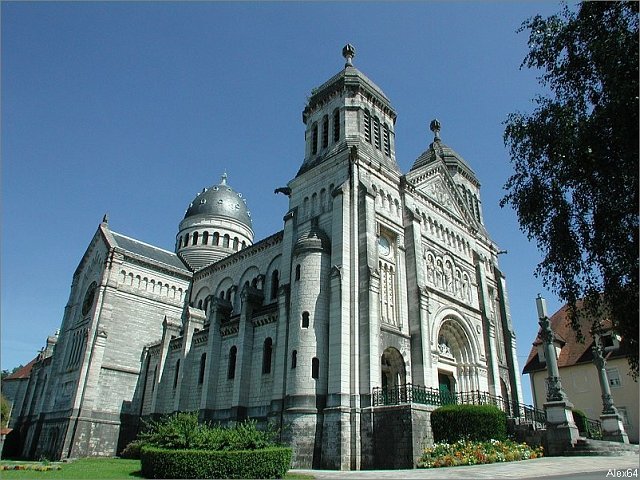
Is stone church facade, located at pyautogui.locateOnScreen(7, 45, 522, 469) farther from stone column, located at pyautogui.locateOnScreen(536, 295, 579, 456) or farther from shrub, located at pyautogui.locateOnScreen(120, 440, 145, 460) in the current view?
stone column, located at pyautogui.locateOnScreen(536, 295, 579, 456)

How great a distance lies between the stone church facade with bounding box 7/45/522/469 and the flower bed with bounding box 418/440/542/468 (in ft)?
3.16

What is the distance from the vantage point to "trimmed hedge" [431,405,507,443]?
69.4ft

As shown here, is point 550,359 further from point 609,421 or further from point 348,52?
point 348,52

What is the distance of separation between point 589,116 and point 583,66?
1596mm

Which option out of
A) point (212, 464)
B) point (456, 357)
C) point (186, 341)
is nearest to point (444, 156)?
point (456, 357)

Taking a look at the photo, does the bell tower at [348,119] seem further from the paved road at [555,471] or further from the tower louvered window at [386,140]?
the paved road at [555,471]

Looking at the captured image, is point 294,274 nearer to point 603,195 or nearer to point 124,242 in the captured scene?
point 603,195

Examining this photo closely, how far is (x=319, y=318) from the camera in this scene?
25453mm

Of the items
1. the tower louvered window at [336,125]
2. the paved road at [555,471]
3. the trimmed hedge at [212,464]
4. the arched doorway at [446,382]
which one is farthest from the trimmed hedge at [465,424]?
the tower louvered window at [336,125]

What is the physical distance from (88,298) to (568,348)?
40589 mm

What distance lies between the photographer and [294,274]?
27281 mm

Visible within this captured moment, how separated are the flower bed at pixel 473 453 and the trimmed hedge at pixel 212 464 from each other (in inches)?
282

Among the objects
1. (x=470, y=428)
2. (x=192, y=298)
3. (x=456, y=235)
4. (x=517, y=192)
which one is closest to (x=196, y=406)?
(x=192, y=298)

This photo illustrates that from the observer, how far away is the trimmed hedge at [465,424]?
21.2 metres
